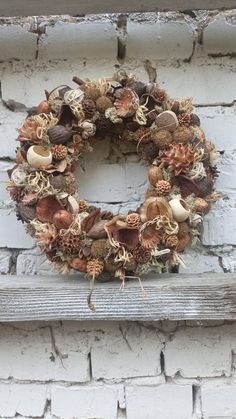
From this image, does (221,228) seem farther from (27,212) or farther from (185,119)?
(27,212)

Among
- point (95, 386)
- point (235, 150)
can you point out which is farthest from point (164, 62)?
point (95, 386)

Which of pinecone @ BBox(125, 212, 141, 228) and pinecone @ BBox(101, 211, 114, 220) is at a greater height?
pinecone @ BBox(101, 211, 114, 220)

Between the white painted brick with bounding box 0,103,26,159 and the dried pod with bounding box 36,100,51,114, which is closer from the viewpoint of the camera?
the dried pod with bounding box 36,100,51,114

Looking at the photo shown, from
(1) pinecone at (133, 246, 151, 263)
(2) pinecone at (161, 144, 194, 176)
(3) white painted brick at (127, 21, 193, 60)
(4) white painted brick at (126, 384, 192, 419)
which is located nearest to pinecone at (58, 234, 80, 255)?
(1) pinecone at (133, 246, 151, 263)

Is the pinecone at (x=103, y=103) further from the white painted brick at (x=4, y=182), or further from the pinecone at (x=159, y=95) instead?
the white painted brick at (x=4, y=182)

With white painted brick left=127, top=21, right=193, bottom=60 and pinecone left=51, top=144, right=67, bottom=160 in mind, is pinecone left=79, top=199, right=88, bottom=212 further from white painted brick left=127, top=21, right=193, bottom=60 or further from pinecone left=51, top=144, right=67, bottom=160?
white painted brick left=127, top=21, right=193, bottom=60

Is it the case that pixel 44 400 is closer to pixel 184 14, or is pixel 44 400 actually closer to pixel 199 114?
pixel 199 114
